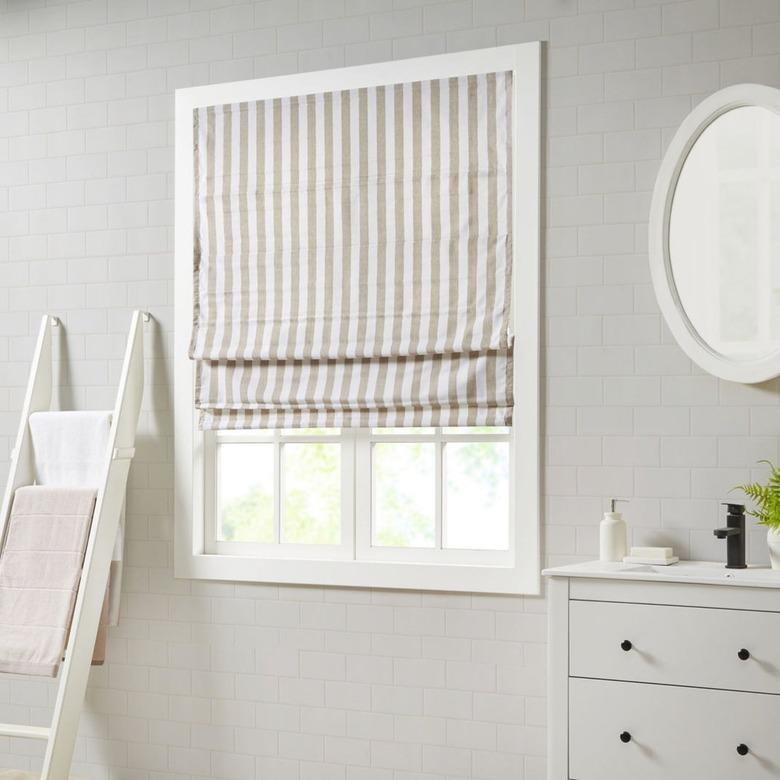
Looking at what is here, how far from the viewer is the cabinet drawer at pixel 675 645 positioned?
2527 mm

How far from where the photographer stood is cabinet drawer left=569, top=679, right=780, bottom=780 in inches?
99.3

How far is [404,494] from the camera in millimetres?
3441

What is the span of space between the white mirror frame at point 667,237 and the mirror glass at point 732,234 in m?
0.02

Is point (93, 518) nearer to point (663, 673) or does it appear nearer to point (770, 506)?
point (663, 673)

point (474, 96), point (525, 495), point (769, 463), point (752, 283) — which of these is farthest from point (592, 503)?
point (474, 96)

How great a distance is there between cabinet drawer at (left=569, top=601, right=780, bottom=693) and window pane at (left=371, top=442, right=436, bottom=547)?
2.64 ft

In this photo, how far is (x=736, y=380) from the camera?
2945mm

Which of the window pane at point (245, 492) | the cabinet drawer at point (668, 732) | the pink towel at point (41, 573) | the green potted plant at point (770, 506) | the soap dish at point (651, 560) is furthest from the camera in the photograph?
the window pane at point (245, 492)

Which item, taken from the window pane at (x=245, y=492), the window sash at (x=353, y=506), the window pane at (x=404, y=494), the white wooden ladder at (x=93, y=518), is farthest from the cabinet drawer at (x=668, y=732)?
the white wooden ladder at (x=93, y=518)

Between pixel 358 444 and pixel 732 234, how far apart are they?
53.0 inches

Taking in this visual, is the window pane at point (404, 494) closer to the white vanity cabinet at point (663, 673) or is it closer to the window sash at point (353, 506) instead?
the window sash at point (353, 506)

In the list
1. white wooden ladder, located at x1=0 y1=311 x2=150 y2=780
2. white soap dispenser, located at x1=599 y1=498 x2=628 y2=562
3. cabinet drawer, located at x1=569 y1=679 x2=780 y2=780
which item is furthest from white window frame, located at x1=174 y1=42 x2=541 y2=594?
cabinet drawer, located at x1=569 y1=679 x2=780 y2=780

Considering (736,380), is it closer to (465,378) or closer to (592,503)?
(592,503)

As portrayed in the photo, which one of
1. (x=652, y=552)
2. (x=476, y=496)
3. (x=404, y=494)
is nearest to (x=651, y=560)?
(x=652, y=552)
